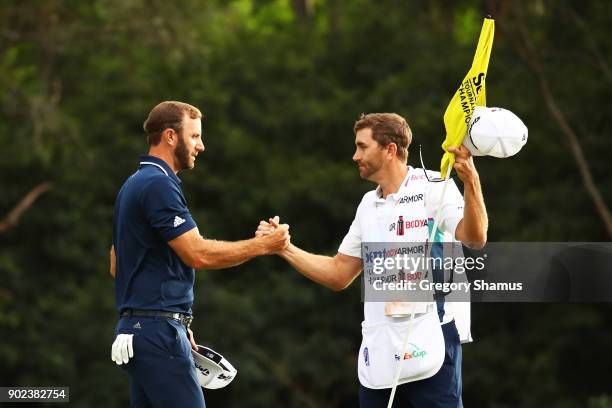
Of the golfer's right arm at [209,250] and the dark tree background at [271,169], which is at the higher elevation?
the dark tree background at [271,169]

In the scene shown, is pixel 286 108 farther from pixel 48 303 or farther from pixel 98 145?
pixel 48 303

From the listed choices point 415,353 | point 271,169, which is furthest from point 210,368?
point 271,169

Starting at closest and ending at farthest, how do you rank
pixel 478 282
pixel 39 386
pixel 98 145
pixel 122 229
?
pixel 122 229 → pixel 478 282 → pixel 39 386 → pixel 98 145

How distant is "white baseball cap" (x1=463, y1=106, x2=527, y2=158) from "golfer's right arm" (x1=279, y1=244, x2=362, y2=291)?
1122mm

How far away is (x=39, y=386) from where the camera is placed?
19953 millimetres

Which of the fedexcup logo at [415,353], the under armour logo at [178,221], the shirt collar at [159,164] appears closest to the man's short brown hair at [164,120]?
the shirt collar at [159,164]

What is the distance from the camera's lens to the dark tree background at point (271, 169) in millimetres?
20016

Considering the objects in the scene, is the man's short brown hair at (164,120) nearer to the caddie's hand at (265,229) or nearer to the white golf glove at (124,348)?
the caddie's hand at (265,229)

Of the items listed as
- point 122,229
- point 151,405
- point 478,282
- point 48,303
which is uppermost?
point 48,303

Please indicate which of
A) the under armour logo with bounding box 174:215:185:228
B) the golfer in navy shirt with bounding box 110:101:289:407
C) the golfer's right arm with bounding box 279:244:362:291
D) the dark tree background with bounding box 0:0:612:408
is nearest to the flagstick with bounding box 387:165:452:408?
the golfer's right arm with bounding box 279:244:362:291

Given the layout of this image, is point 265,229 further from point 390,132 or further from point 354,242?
point 390,132

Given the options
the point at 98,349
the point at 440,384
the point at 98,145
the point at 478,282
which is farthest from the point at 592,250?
the point at 98,145

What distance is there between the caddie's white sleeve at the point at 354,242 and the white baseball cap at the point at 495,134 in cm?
91

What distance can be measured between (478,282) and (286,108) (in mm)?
11372
